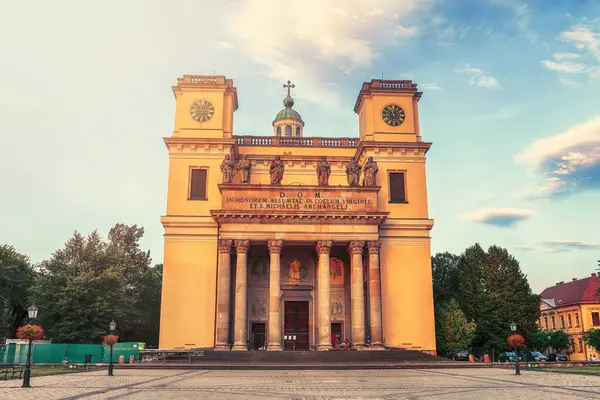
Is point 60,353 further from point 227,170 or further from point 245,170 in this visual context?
point 245,170

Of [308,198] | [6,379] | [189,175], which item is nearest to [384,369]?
[308,198]

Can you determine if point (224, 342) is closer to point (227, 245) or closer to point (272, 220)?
point (227, 245)

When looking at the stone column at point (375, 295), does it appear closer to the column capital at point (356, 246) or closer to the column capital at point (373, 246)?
the column capital at point (373, 246)

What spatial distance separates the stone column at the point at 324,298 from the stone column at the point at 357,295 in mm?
1760

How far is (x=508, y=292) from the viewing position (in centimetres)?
5272

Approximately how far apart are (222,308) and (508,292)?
102ft

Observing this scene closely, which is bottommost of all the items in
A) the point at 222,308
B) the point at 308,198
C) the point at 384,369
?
the point at 384,369

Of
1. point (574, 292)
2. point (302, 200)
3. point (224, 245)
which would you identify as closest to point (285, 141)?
point (302, 200)

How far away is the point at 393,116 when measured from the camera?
4506 centimetres

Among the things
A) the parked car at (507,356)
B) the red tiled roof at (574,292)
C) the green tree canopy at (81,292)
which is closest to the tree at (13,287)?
the green tree canopy at (81,292)

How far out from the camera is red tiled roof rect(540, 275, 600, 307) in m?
76.2

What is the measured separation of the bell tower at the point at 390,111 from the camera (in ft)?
147

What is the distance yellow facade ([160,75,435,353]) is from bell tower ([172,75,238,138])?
0.08 m

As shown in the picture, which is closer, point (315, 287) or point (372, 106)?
point (315, 287)
